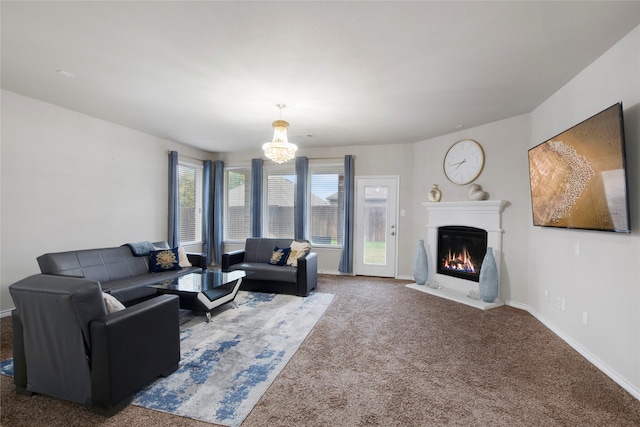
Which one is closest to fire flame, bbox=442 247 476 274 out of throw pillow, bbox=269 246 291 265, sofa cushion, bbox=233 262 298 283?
sofa cushion, bbox=233 262 298 283

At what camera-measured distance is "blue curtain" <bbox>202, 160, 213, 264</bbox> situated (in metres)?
6.46

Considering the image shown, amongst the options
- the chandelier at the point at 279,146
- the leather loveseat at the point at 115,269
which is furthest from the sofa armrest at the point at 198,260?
the chandelier at the point at 279,146

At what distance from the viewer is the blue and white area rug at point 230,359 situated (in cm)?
193

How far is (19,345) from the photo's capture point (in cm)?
196

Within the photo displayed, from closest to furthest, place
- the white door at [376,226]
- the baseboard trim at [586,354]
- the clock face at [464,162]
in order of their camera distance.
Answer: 1. the baseboard trim at [586,354]
2. the clock face at [464,162]
3. the white door at [376,226]

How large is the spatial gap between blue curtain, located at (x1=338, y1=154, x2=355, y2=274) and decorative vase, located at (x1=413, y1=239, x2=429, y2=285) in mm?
1337

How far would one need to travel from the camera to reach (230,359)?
2.53m

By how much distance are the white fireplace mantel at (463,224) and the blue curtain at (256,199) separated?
3444mm

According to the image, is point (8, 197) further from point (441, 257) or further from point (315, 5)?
point (441, 257)

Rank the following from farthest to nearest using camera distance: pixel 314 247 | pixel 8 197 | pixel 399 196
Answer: pixel 314 247 → pixel 399 196 → pixel 8 197

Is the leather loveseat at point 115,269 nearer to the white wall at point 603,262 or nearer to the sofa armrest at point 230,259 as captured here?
the sofa armrest at point 230,259

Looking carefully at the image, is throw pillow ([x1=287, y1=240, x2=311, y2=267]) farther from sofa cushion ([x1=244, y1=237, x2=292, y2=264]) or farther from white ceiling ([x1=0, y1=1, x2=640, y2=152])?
white ceiling ([x1=0, y1=1, x2=640, y2=152])

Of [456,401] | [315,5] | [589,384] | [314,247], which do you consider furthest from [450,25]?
[314,247]

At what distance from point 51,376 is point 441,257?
517 cm
